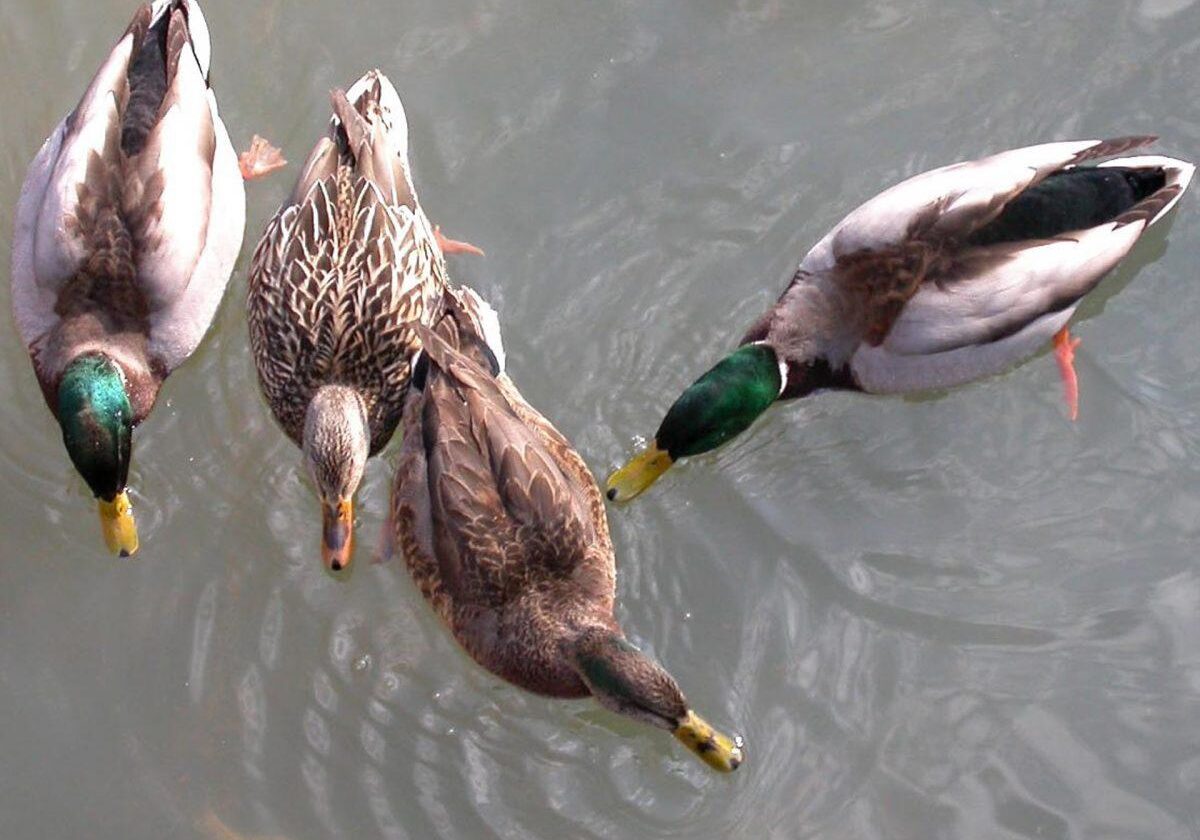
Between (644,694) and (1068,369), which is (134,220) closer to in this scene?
(644,694)

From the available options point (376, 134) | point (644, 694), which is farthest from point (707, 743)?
point (376, 134)

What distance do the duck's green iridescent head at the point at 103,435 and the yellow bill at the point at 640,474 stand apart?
67.8 inches

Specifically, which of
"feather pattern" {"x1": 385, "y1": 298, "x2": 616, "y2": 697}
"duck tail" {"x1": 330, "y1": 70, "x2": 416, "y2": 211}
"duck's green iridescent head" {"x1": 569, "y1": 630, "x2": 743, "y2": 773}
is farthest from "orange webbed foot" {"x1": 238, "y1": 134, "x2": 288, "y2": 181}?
"duck's green iridescent head" {"x1": 569, "y1": 630, "x2": 743, "y2": 773}

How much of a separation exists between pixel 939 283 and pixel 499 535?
186cm

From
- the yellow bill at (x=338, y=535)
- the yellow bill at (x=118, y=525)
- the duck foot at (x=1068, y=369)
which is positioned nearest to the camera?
the yellow bill at (x=338, y=535)

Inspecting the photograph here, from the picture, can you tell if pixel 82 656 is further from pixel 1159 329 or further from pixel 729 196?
pixel 1159 329

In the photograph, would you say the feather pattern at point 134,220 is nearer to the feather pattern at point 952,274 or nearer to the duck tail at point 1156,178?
the feather pattern at point 952,274

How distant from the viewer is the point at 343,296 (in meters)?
5.92

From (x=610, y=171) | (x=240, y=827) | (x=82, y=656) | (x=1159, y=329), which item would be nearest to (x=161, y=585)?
(x=82, y=656)

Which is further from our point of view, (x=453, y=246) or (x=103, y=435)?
(x=453, y=246)

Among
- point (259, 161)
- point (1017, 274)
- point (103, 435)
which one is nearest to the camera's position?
point (103, 435)

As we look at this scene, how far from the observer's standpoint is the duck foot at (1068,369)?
253 inches

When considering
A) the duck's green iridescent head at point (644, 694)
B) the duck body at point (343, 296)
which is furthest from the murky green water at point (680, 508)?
the duck's green iridescent head at point (644, 694)

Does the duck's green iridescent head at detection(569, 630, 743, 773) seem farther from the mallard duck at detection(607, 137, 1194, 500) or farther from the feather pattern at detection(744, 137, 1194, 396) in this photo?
the feather pattern at detection(744, 137, 1194, 396)
